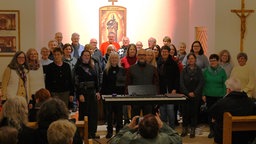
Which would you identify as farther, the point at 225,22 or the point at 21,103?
the point at 225,22

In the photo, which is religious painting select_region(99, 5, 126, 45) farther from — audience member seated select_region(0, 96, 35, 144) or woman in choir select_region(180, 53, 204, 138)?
audience member seated select_region(0, 96, 35, 144)

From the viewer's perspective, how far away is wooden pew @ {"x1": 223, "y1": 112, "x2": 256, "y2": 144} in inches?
223

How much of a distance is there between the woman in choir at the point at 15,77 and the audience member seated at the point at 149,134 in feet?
9.90

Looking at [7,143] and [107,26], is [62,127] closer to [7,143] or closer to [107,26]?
[7,143]

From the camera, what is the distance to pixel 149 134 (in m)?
4.15

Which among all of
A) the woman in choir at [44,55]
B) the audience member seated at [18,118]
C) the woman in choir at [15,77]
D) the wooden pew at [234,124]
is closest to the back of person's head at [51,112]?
the audience member seated at [18,118]

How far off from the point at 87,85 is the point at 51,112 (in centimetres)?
312

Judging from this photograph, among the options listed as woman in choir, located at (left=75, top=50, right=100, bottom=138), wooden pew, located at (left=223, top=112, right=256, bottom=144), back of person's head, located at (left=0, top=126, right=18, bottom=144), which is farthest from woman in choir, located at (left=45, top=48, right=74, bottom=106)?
back of person's head, located at (left=0, top=126, right=18, bottom=144)

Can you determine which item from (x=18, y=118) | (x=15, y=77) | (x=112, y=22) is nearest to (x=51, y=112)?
(x=18, y=118)

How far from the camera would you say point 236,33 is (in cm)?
973

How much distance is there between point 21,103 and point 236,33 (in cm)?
628

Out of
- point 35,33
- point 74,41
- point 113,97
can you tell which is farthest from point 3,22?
point 113,97

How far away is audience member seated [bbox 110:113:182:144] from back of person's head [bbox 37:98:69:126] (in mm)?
→ 581

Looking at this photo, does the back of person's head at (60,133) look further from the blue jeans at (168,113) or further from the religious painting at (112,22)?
the religious painting at (112,22)
